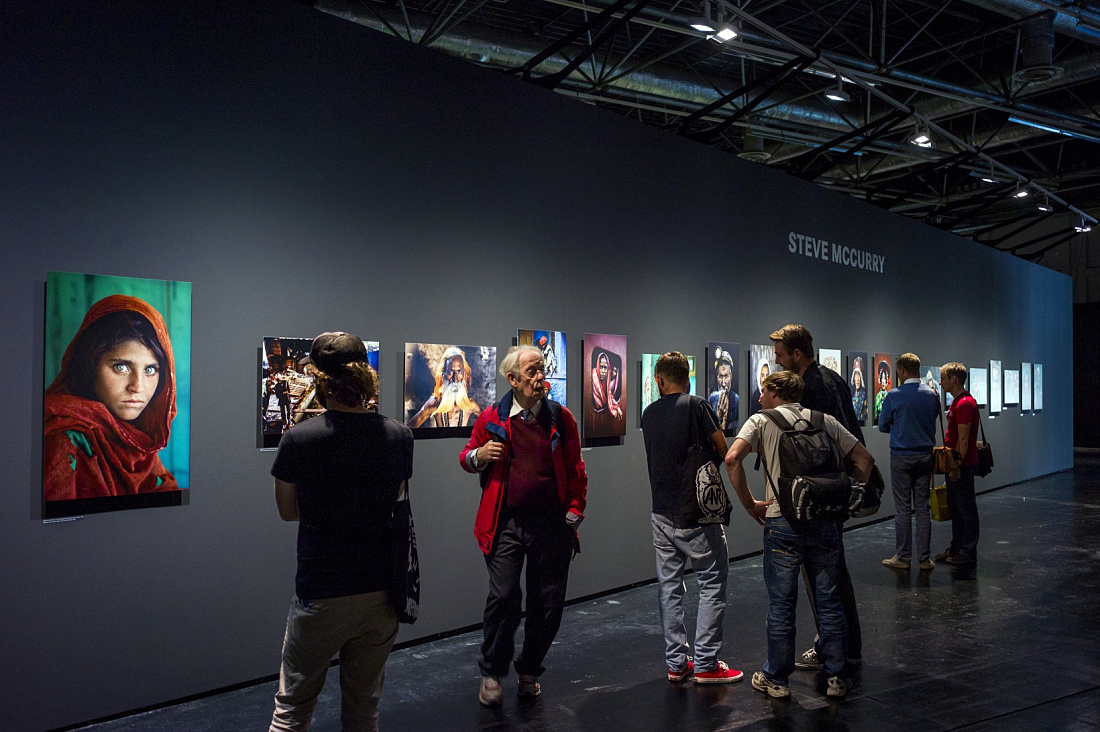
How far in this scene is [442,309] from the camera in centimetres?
519

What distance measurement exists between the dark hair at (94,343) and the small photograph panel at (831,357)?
277 inches

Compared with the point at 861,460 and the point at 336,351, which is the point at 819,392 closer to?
the point at 861,460

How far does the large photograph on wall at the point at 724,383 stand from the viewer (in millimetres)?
7379

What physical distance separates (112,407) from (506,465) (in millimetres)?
1824

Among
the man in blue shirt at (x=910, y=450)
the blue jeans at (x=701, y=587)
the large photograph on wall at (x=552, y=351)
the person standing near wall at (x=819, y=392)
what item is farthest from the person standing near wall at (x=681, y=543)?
the man in blue shirt at (x=910, y=450)

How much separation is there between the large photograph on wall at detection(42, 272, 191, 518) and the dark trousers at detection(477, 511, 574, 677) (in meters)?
1.61

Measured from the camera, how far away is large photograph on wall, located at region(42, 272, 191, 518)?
3572mm

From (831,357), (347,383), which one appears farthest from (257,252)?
(831,357)

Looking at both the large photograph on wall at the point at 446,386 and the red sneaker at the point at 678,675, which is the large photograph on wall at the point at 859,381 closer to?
the large photograph on wall at the point at 446,386

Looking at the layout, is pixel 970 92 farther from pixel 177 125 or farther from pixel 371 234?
pixel 177 125

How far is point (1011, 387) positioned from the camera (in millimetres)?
13609

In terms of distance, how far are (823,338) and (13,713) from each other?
26.1 ft

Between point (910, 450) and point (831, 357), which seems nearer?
point (910, 450)

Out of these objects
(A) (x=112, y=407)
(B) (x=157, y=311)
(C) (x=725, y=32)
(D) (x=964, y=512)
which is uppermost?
(C) (x=725, y=32)
